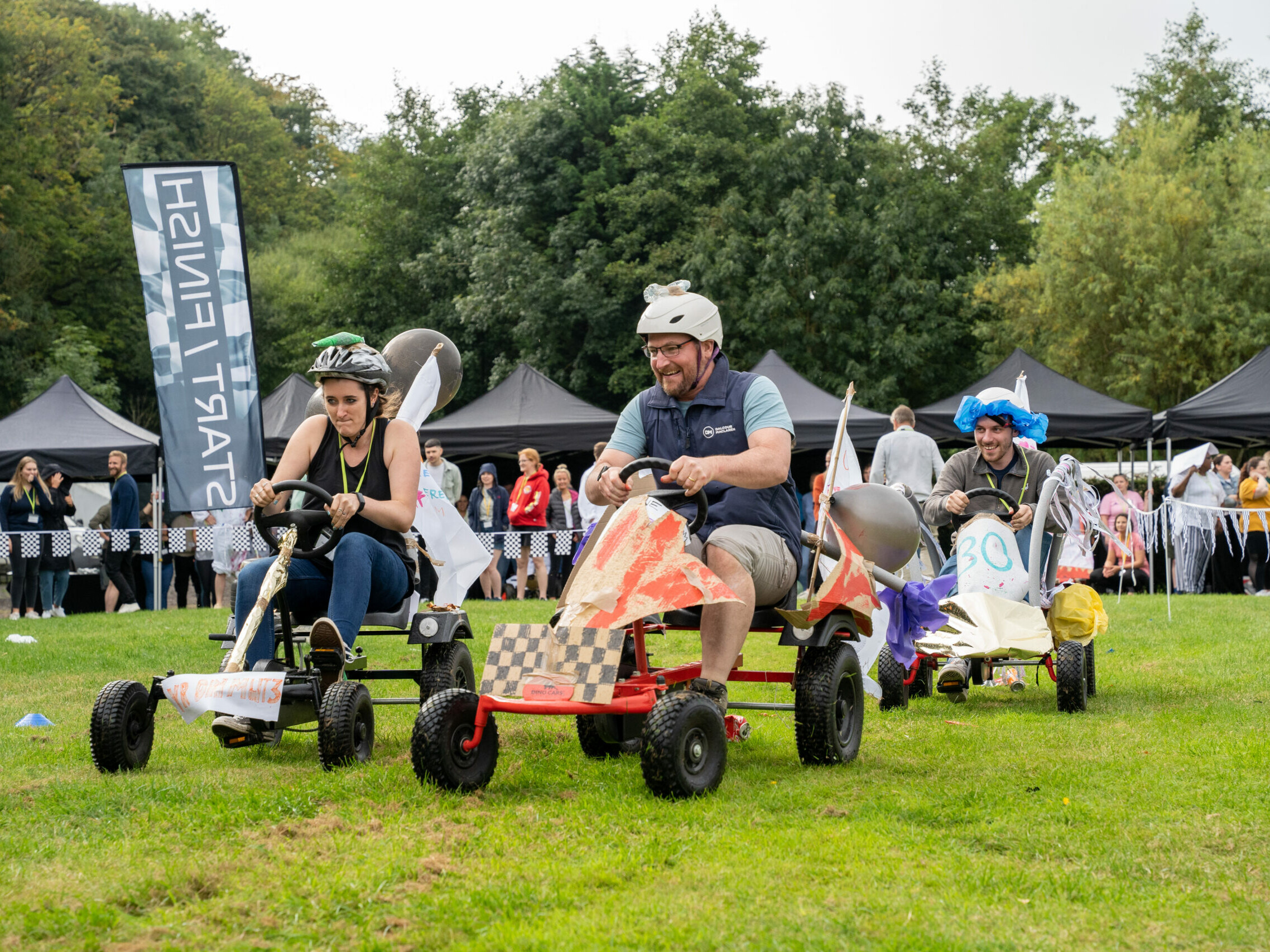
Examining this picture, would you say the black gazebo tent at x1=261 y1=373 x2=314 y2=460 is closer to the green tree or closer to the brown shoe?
the brown shoe

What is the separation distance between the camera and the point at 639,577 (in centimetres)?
425

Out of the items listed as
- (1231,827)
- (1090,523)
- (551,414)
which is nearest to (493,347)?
(551,414)

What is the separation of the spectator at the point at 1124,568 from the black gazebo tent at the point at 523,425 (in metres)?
6.46

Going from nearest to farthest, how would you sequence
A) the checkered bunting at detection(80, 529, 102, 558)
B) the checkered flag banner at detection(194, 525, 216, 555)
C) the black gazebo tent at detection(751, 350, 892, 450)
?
the checkered bunting at detection(80, 529, 102, 558)
the checkered flag banner at detection(194, 525, 216, 555)
the black gazebo tent at detection(751, 350, 892, 450)

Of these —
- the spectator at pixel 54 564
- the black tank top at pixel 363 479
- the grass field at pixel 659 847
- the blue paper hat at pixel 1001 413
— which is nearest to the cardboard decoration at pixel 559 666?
the grass field at pixel 659 847

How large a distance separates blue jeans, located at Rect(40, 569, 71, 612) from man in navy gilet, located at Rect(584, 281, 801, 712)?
10937mm

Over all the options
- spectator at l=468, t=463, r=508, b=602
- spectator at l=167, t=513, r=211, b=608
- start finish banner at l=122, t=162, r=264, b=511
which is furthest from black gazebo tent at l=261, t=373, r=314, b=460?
start finish banner at l=122, t=162, r=264, b=511

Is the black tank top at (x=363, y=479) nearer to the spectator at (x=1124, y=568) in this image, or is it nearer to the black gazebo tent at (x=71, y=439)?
the black gazebo tent at (x=71, y=439)

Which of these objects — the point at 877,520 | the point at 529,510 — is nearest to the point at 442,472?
the point at 529,510

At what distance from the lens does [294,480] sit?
506cm

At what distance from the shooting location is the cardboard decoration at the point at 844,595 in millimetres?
4754

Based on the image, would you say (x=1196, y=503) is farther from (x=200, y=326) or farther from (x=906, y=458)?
(x=200, y=326)

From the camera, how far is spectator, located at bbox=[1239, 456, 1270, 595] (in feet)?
50.5

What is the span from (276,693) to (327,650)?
0.48 meters
